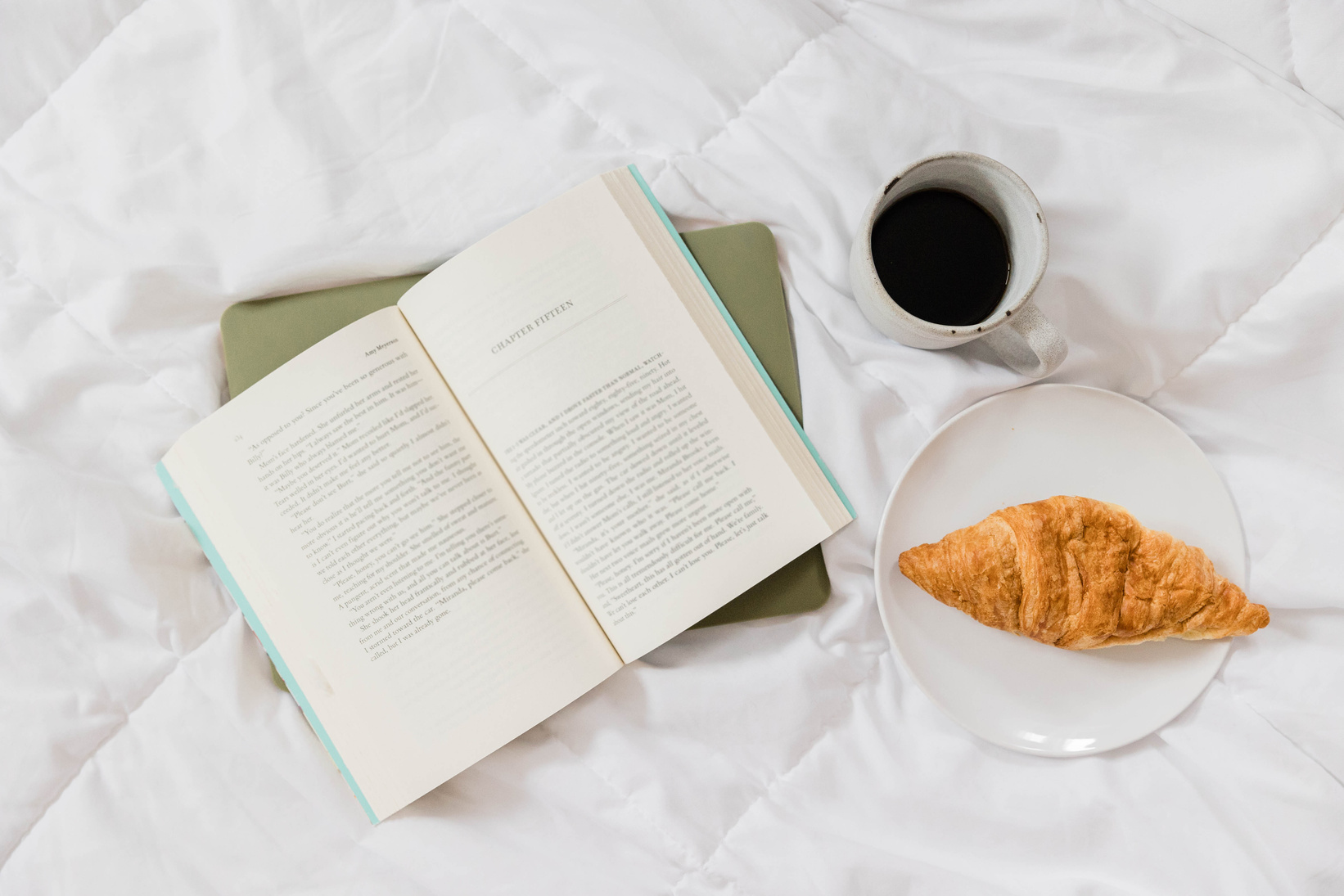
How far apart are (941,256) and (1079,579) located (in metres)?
0.27

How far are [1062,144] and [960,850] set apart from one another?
597 millimetres

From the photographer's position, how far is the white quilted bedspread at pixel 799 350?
2.09 ft

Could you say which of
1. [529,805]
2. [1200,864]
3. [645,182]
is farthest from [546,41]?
[1200,864]

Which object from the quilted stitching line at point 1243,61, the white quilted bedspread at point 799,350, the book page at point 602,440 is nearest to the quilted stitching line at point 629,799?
the white quilted bedspread at point 799,350

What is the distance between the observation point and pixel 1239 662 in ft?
2.19

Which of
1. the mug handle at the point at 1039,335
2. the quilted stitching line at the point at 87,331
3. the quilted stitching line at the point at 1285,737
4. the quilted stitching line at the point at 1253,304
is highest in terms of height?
the quilted stitching line at the point at 87,331

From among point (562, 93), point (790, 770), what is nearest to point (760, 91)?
point (562, 93)

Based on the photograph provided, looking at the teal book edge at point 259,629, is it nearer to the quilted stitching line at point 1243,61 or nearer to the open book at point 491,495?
the open book at point 491,495

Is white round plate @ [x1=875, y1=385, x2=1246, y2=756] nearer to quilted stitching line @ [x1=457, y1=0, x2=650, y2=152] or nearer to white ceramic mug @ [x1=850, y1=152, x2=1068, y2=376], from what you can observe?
white ceramic mug @ [x1=850, y1=152, x2=1068, y2=376]

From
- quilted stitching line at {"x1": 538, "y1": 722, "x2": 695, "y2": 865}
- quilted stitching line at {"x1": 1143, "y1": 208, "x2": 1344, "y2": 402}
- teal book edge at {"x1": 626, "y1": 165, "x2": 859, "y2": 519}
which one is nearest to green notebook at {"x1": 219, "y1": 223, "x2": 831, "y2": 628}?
teal book edge at {"x1": 626, "y1": 165, "x2": 859, "y2": 519}

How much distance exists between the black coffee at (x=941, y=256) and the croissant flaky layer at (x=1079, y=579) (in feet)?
0.54

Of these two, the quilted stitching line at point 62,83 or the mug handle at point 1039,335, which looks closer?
the mug handle at point 1039,335

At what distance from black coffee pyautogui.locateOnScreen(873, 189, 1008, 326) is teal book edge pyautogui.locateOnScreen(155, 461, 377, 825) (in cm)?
55

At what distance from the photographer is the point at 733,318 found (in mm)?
669
